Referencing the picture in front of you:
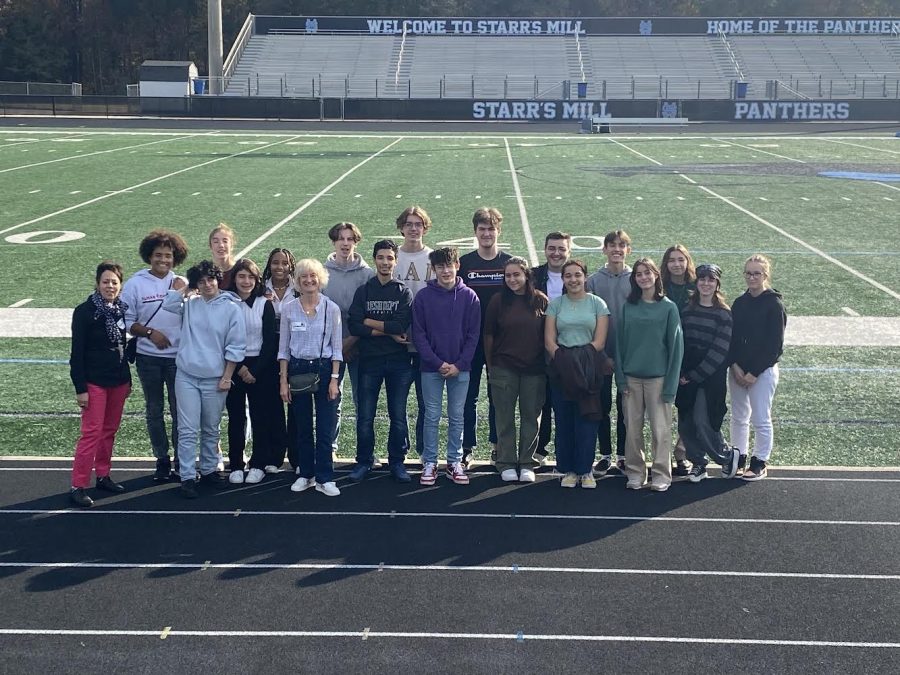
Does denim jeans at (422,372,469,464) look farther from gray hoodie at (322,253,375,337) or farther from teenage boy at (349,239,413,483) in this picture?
gray hoodie at (322,253,375,337)

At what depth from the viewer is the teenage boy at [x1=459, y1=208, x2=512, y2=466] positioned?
26.7 feet

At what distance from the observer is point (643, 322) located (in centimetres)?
775

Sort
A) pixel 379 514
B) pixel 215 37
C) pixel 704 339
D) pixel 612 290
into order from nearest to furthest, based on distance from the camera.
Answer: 1. pixel 379 514
2. pixel 704 339
3. pixel 612 290
4. pixel 215 37

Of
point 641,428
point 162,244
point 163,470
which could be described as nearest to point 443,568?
point 641,428

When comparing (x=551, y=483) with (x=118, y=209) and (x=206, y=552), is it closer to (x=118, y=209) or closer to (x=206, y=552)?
A: (x=206, y=552)

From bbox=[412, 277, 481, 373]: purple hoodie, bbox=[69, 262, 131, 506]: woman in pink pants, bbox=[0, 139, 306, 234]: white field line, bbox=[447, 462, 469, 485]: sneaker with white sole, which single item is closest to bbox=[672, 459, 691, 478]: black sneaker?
bbox=[447, 462, 469, 485]: sneaker with white sole

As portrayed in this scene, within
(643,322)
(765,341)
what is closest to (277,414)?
(643,322)

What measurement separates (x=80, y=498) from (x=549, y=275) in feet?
11.9

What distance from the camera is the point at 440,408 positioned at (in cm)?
810

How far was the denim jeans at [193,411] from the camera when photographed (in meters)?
7.70

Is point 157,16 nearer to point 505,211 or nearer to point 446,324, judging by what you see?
point 505,211

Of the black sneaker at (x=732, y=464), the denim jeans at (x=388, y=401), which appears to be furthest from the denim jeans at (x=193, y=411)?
the black sneaker at (x=732, y=464)

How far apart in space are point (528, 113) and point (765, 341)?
46.8m

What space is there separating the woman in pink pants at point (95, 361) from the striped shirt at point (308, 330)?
3.65 feet
